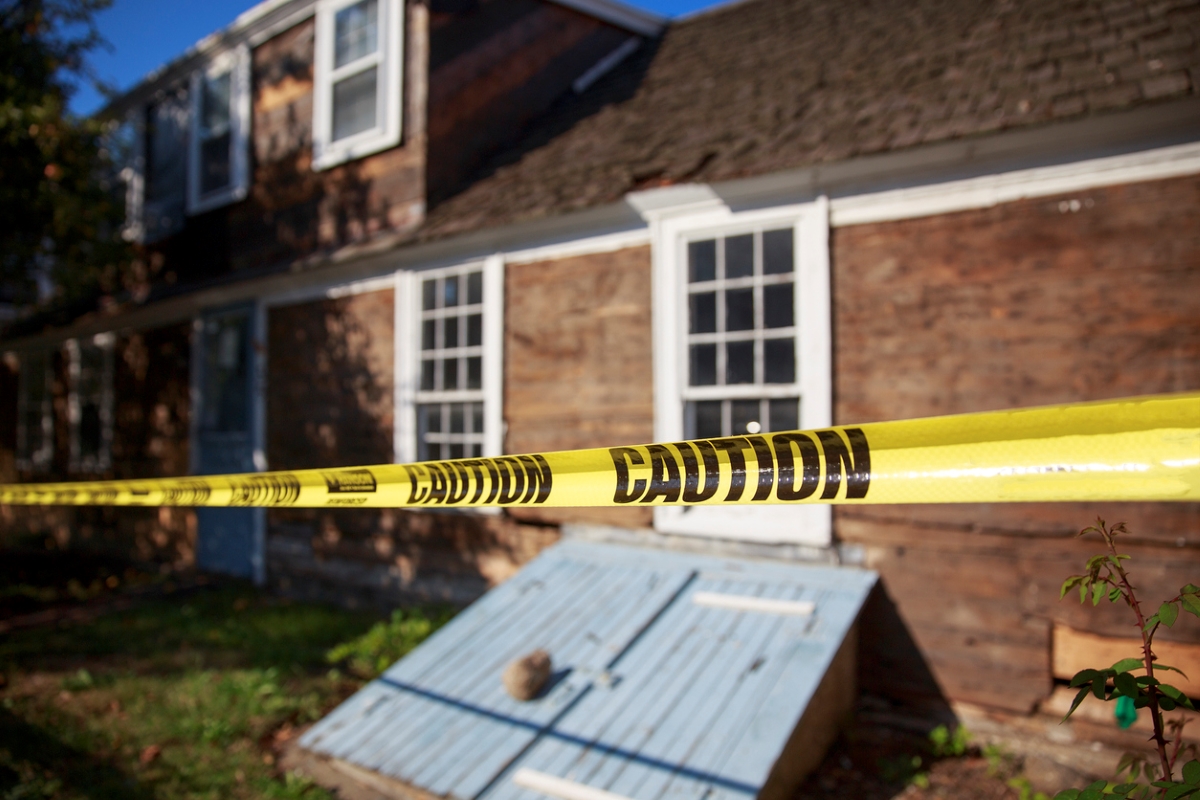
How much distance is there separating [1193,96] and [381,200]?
681 centimetres

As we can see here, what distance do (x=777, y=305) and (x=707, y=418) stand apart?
3.25 feet

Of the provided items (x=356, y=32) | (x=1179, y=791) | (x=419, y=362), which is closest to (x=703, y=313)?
(x=419, y=362)

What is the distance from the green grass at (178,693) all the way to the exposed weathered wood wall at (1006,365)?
375 centimetres

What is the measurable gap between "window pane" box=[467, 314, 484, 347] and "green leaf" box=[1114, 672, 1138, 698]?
5.92 meters

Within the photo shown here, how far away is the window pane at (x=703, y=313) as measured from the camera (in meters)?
5.51

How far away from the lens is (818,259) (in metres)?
5.00

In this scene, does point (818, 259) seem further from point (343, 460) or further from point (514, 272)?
point (343, 460)

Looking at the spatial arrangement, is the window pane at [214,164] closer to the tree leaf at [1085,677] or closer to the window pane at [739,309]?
the window pane at [739,309]

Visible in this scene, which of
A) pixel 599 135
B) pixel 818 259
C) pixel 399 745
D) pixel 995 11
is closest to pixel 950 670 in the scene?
pixel 818 259

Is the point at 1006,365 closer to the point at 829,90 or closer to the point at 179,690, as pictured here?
the point at 829,90

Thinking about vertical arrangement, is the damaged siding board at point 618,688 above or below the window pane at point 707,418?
below

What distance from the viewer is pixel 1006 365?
4.40 m

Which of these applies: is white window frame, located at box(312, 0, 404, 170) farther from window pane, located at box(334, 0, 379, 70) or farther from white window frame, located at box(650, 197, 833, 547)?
white window frame, located at box(650, 197, 833, 547)

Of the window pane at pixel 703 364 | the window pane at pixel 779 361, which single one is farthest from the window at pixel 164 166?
the window pane at pixel 779 361
